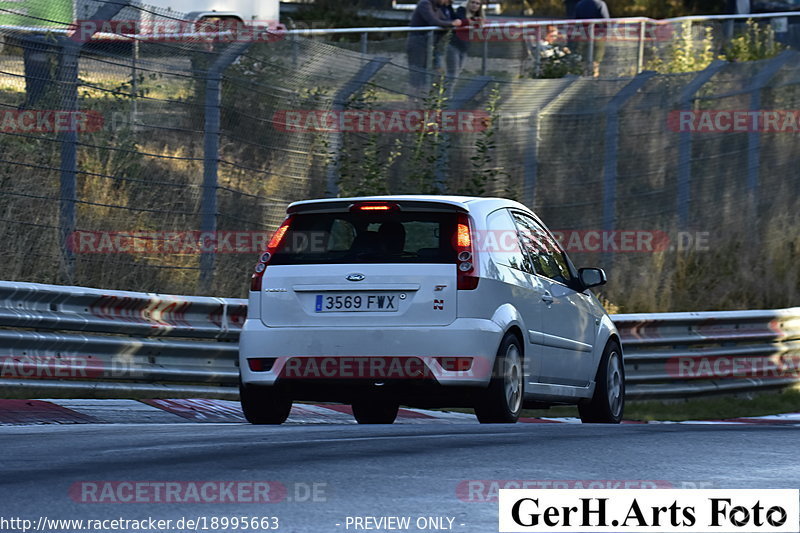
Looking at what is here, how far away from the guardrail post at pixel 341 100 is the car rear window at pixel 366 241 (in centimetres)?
633

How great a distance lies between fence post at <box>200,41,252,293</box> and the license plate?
210 inches

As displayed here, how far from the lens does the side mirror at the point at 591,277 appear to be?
1145cm

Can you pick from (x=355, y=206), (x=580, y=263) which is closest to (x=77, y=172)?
(x=355, y=206)

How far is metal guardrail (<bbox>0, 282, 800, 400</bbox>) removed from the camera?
37.2 ft

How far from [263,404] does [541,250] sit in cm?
231

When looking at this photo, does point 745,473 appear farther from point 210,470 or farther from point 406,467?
point 210,470

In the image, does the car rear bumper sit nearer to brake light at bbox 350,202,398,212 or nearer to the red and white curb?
brake light at bbox 350,202,398,212

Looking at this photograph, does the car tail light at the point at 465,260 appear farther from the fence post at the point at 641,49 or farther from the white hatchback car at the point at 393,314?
the fence post at the point at 641,49

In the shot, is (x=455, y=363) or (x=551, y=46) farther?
(x=551, y=46)

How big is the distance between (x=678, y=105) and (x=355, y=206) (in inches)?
439

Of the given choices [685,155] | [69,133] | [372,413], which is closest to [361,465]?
[372,413]

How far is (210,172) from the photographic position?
49.9 feet

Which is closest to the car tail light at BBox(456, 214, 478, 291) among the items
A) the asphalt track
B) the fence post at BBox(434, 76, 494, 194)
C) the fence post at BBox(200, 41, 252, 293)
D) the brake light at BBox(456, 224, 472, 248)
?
the brake light at BBox(456, 224, 472, 248)

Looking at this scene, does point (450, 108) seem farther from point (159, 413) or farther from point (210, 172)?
point (159, 413)
